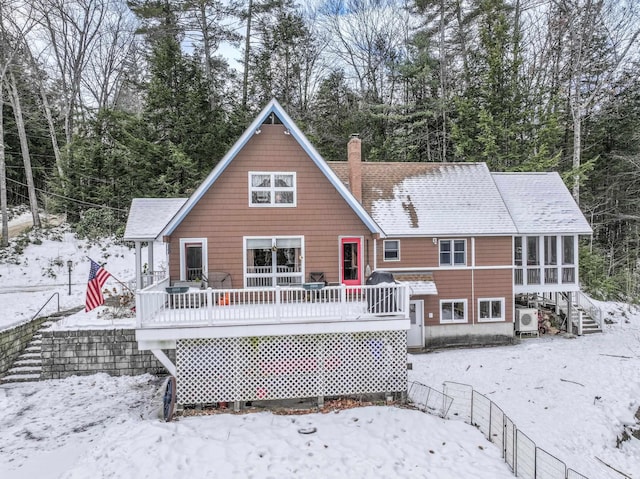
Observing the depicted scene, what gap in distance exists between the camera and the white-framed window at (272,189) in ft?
36.6

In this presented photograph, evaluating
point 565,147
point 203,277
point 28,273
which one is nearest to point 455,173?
point 203,277

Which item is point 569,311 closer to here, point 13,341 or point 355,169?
point 355,169

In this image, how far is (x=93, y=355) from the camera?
1199 cm

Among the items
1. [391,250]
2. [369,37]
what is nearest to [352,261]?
[391,250]

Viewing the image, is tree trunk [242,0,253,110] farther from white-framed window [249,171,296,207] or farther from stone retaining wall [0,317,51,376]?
stone retaining wall [0,317,51,376]

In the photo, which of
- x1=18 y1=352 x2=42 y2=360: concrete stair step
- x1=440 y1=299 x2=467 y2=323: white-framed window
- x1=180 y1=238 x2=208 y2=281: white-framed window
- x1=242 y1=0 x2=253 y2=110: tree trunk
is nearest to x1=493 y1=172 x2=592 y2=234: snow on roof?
x1=440 y1=299 x2=467 y2=323: white-framed window

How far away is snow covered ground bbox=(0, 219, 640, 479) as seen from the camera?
6684 mm

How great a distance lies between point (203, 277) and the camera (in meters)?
10.7

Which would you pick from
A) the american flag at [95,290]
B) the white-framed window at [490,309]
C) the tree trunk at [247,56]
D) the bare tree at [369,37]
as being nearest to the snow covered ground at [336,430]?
the american flag at [95,290]

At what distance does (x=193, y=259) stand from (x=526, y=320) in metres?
13.9

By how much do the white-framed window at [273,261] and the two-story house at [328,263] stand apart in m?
0.03

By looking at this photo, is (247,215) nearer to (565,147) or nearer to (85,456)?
(85,456)

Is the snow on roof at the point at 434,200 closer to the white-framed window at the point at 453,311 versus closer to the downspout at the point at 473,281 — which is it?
the downspout at the point at 473,281

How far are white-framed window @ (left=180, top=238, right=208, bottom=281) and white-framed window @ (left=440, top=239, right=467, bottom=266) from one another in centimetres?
935
